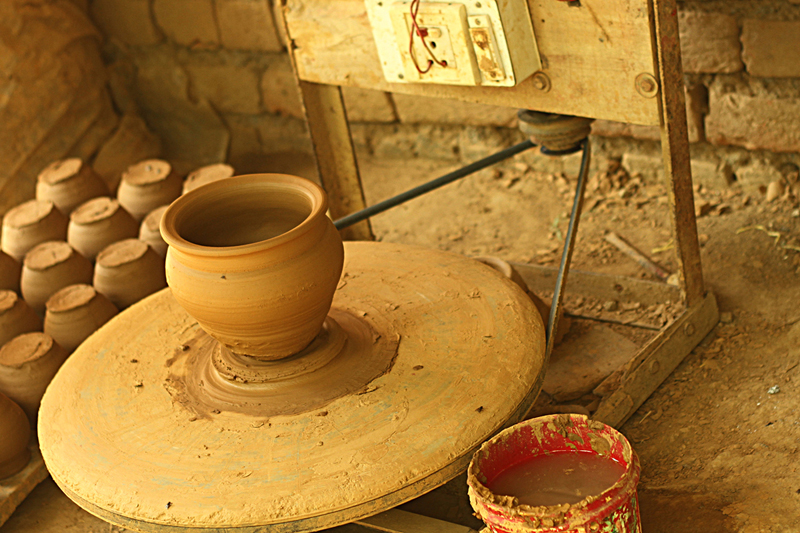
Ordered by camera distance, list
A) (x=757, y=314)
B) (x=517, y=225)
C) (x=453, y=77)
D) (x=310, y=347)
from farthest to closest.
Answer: (x=517, y=225) → (x=757, y=314) → (x=453, y=77) → (x=310, y=347)

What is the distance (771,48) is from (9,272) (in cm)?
325

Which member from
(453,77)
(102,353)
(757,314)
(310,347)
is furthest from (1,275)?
(757,314)

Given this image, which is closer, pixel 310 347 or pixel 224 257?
pixel 224 257

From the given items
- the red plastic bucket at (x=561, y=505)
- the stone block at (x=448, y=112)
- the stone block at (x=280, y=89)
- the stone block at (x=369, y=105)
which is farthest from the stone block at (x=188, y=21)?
the red plastic bucket at (x=561, y=505)

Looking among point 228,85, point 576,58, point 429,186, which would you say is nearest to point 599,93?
point 576,58

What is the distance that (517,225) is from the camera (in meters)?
3.96

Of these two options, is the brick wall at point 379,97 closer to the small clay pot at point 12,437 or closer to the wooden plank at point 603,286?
the wooden plank at point 603,286

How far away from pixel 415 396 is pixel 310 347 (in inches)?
13.6

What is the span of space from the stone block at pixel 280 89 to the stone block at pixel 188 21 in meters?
0.38

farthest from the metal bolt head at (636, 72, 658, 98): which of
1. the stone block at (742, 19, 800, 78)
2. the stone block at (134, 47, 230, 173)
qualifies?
the stone block at (134, 47, 230, 173)

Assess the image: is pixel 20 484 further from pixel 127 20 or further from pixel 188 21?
pixel 127 20

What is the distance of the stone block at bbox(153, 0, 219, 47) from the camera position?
15.9 feet

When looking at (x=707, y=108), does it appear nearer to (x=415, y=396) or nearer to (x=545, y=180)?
(x=545, y=180)

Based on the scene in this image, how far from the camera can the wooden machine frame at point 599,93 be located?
7.54 ft
